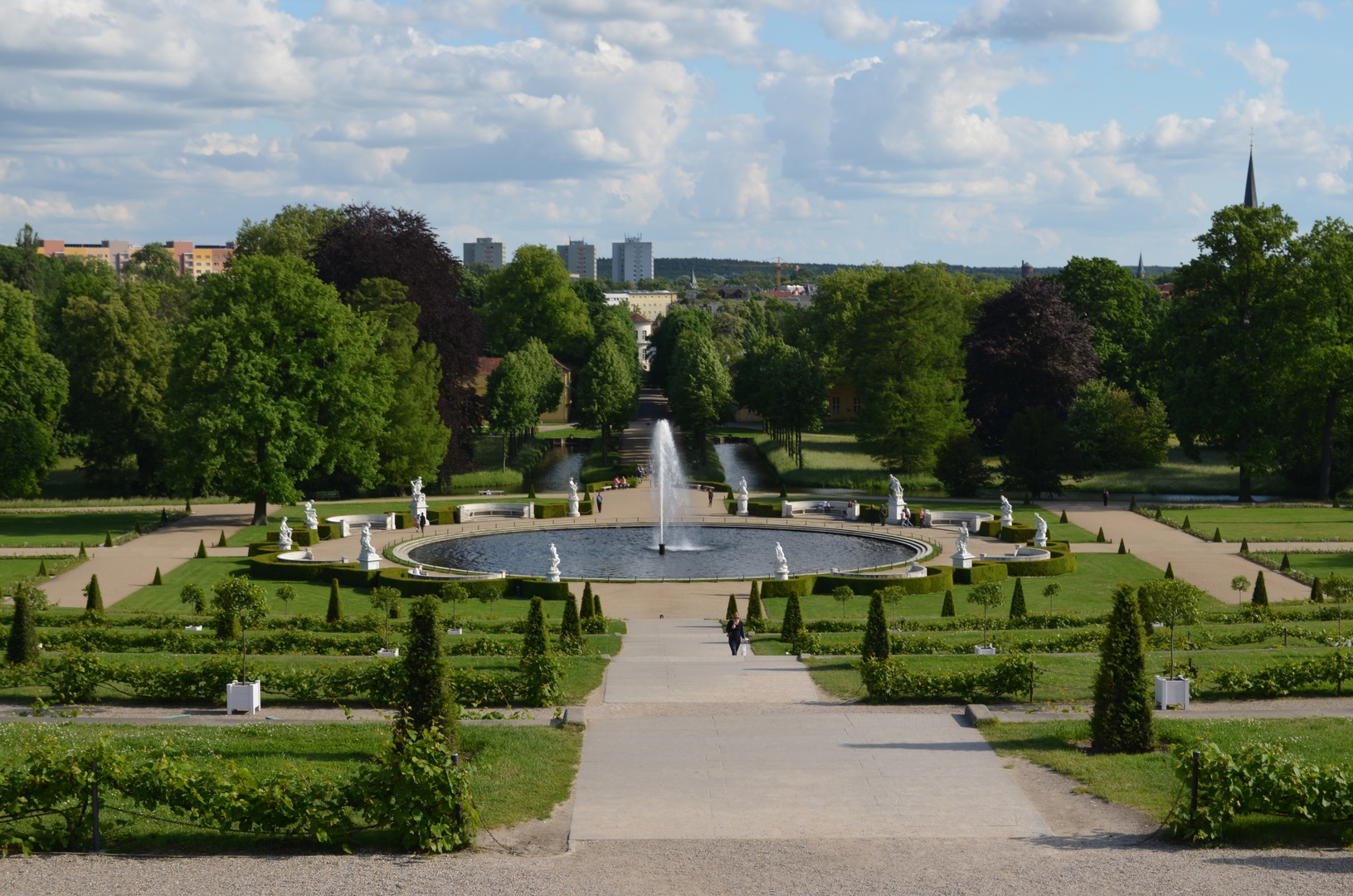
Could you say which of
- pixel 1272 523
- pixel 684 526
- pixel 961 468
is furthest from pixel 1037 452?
pixel 684 526

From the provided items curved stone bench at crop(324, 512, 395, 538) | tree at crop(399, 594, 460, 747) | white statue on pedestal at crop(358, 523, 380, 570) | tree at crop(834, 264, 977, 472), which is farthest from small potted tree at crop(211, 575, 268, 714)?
tree at crop(834, 264, 977, 472)

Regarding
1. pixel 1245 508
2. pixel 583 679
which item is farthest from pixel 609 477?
pixel 583 679

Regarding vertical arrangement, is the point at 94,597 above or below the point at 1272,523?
below

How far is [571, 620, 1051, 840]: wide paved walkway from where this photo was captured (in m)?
15.6

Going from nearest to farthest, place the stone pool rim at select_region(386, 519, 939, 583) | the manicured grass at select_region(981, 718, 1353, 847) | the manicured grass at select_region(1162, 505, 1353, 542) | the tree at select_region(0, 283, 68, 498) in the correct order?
the manicured grass at select_region(981, 718, 1353, 847) → the stone pool rim at select_region(386, 519, 939, 583) → the manicured grass at select_region(1162, 505, 1353, 542) → the tree at select_region(0, 283, 68, 498)

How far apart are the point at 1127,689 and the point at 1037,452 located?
45.9m

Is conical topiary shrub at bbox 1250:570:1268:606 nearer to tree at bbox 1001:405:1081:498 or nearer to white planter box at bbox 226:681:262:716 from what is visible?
white planter box at bbox 226:681:262:716

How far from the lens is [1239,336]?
6500cm

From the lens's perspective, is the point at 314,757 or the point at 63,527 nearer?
the point at 314,757

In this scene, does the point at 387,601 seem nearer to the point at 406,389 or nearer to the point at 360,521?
the point at 360,521

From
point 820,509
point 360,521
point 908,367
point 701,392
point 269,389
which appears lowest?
point 360,521

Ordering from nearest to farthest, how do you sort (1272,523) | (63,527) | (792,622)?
(792,622) < (63,527) < (1272,523)

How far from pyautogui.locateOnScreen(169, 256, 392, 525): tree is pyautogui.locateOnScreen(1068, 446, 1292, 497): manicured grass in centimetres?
3716

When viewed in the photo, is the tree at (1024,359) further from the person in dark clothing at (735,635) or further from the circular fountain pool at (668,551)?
the person in dark clothing at (735,635)
